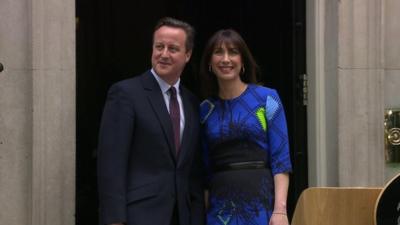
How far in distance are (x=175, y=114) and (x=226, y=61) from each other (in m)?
0.35

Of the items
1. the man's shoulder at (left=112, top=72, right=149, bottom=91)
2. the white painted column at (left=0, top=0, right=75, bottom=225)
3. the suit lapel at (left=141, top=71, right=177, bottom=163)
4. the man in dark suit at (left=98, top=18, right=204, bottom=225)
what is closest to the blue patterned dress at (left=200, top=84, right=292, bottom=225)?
the man in dark suit at (left=98, top=18, right=204, bottom=225)

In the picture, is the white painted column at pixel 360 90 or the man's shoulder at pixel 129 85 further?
the white painted column at pixel 360 90

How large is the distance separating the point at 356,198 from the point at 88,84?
3805 mm

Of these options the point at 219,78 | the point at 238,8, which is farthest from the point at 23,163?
the point at 238,8

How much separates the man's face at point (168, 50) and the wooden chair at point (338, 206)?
83cm

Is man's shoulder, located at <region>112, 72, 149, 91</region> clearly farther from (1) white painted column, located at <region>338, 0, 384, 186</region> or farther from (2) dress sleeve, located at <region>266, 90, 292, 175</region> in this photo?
(1) white painted column, located at <region>338, 0, 384, 186</region>

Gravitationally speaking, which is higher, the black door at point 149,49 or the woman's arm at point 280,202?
the black door at point 149,49

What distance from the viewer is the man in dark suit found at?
2.78 meters

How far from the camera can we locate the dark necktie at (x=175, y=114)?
294cm

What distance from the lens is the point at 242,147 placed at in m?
2.98

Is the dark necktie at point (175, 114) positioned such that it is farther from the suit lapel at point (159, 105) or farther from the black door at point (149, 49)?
the black door at point (149, 49)

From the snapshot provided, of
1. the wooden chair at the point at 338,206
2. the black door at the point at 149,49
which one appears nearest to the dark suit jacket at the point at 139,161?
the wooden chair at the point at 338,206

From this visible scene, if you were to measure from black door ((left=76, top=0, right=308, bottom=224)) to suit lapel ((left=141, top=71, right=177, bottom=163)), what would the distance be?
5.04 feet

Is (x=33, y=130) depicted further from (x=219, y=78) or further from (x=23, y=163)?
(x=219, y=78)
